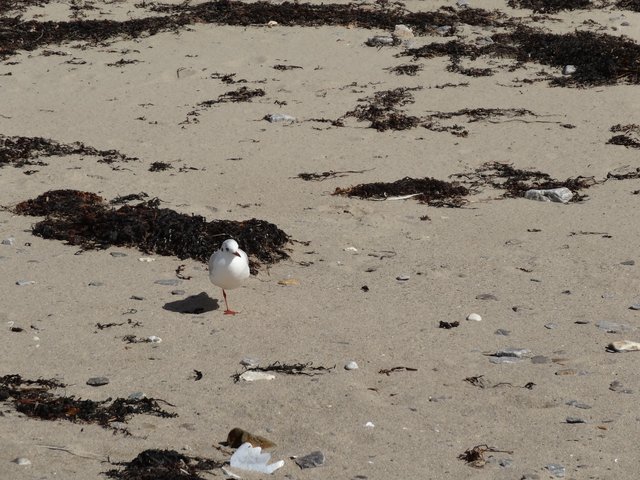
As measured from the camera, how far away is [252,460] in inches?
191

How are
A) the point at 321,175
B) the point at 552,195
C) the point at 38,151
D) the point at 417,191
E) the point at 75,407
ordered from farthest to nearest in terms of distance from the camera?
the point at 38,151
the point at 321,175
the point at 417,191
the point at 552,195
the point at 75,407

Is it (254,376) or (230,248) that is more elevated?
(230,248)

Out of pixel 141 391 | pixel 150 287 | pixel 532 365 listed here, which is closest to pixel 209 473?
pixel 141 391

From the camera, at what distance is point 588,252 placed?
8.10 meters

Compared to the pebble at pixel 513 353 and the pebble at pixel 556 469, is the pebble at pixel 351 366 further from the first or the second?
the pebble at pixel 556 469

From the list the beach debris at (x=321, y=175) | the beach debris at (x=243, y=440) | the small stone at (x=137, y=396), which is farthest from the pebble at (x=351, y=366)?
the beach debris at (x=321, y=175)

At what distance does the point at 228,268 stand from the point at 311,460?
2159mm

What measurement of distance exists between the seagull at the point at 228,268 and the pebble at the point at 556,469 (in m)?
2.69

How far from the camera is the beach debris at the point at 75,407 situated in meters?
5.26

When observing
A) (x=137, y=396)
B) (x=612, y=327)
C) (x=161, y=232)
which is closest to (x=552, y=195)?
(x=612, y=327)

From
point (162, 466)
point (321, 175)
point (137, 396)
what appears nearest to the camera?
point (162, 466)

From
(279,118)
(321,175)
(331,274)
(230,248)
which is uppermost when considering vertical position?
(230,248)

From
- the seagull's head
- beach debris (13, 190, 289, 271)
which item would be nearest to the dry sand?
beach debris (13, 190, 289, 271)

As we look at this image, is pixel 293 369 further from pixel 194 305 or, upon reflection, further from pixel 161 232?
pixel 161 232
